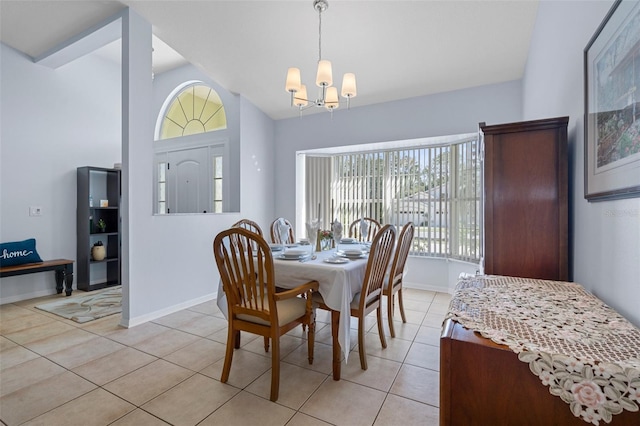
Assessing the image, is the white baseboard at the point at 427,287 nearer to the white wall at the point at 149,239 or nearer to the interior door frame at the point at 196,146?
the white wall at the point at 149,239

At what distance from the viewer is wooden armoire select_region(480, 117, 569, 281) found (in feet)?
5.32

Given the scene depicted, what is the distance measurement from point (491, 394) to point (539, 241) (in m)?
1.18

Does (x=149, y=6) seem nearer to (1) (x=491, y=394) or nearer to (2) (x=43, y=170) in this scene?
(2) (x=43, y=170)

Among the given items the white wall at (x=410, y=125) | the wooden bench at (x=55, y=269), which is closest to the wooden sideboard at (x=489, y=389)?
the white wall at (x=410, y=125)

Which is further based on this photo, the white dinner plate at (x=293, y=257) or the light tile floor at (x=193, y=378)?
the white dinner plate at (x=293, y=257)

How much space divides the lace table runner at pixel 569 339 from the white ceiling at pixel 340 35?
2.59 metres

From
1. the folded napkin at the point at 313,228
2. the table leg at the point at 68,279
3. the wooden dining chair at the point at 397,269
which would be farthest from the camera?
the table leg at the point at 68,279

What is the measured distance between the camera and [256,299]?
183 cm

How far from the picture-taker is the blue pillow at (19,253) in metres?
3.38

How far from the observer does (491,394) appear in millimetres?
815

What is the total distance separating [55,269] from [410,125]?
4919 mm

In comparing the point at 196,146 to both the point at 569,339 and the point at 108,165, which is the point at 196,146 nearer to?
the point at 108,165

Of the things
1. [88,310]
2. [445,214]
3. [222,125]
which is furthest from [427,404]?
[222,125]

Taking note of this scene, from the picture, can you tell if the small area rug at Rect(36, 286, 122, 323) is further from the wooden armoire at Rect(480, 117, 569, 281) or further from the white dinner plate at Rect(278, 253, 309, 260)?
the wooden armoire at Rect(480, 117, 569, 281)
